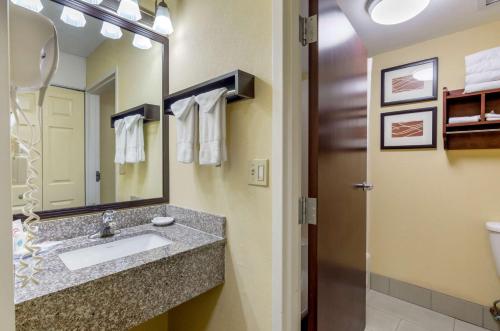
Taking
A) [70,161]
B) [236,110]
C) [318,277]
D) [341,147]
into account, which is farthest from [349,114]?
[70,161]

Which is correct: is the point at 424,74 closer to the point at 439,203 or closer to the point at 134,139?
the point at 439,203

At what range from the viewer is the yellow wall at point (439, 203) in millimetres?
1775

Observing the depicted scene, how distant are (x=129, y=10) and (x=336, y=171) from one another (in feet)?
4.78

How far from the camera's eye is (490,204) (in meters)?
1.75

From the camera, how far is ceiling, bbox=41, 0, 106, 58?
1194 millimetres

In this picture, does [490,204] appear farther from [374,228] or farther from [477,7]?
[477,7]

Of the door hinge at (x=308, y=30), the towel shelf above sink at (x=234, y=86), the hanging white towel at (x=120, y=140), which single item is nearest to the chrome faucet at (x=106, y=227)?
the hanging white towel at (x=120, y=140)

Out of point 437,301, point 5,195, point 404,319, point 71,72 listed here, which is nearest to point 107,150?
point 71,72

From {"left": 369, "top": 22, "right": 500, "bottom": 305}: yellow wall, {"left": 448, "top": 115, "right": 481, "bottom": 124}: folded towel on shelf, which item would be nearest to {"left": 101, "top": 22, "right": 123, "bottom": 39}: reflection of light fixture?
{"left": 369, "top": 22, "right": 500, "bottom": 305}: yellow wall

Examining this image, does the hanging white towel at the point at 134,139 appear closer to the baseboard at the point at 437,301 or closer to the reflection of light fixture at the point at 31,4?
the reflection of light fixture at the point at 31,4

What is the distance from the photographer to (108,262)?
940 millimetres

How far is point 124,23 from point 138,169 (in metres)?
0.86

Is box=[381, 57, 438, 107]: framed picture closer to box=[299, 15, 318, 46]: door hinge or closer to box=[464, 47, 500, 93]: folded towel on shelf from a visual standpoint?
box=[464, 47, 500, 93]: folded towel on shelf

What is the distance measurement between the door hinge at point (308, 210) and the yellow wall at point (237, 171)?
0.14 metres
